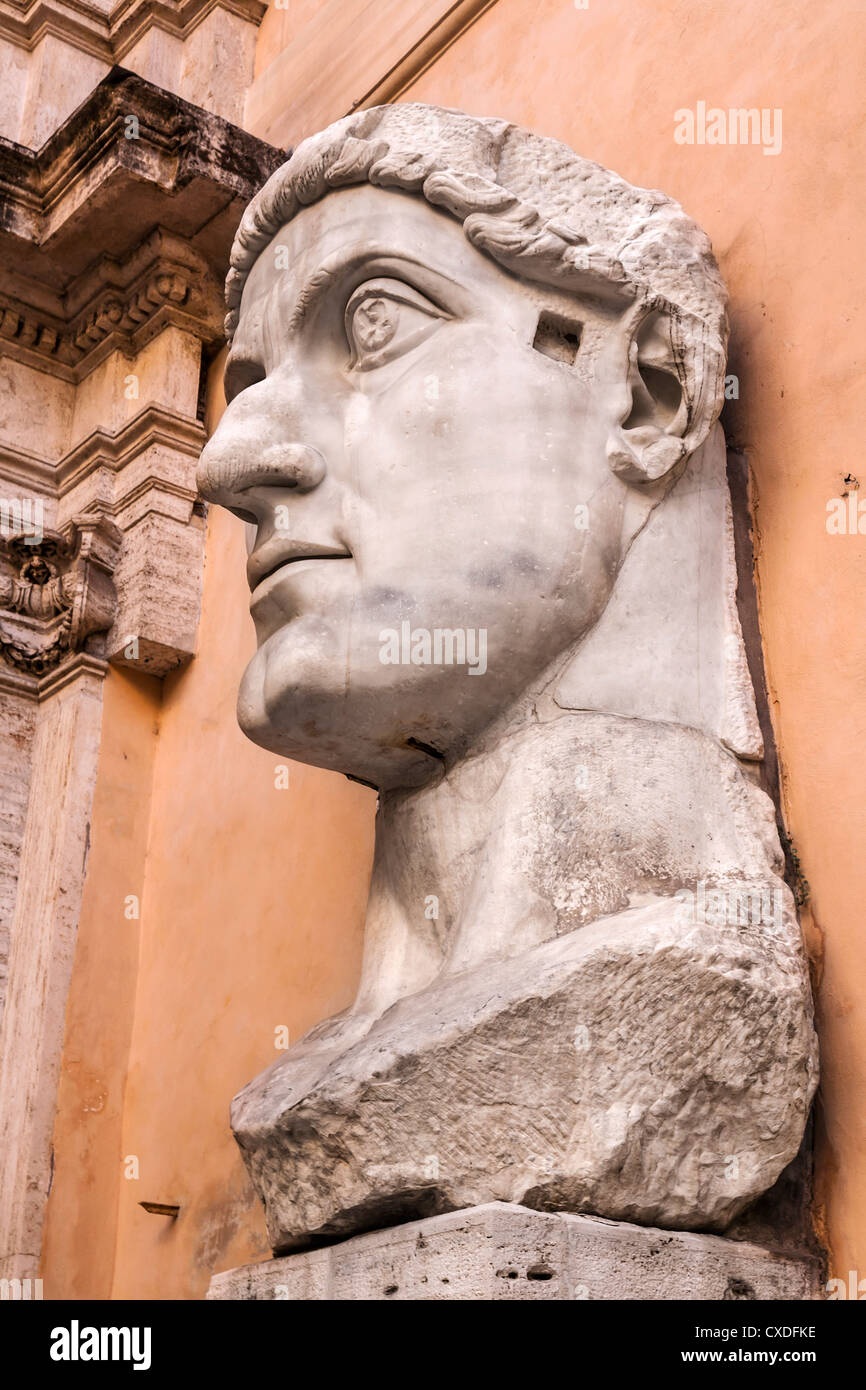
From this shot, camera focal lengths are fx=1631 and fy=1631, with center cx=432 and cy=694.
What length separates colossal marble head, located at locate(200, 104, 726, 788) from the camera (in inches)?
91.4

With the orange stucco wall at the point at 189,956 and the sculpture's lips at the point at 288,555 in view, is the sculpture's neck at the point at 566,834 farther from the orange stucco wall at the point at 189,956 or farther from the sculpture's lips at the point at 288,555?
the orange stucco wall at the point at 189,956

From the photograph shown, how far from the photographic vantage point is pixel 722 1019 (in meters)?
2.02

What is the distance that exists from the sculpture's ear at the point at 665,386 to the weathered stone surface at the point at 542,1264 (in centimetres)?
110

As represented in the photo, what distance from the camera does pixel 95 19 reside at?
509 cm

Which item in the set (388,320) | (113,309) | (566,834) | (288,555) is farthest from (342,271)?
(113,309)

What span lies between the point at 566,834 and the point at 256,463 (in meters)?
0.73

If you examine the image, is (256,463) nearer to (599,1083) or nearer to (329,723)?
(329,723)

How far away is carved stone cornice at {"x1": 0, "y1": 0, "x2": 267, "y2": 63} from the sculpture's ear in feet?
9.83

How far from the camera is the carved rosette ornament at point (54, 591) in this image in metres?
4.10

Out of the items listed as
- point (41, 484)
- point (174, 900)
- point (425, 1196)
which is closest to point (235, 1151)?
point (174, 900)

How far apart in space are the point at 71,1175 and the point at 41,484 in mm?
1841

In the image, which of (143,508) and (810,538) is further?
(143,508)
